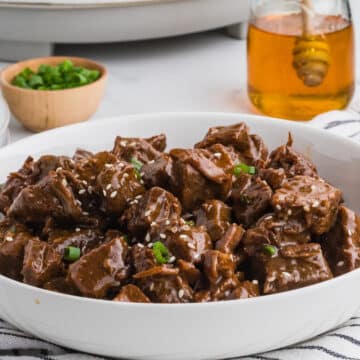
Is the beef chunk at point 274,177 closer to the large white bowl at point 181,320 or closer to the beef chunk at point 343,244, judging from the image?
the beef chunk at point 343,244

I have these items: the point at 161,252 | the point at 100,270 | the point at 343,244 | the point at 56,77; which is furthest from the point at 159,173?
the point at 56,77

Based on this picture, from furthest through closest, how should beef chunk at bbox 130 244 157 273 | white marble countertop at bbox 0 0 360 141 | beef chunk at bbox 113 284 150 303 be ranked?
white marble countertop at bbox 0 0 360 141
beef chunk at bbox 130 244 157 273
beef chunk at bbox 113 284 150 303

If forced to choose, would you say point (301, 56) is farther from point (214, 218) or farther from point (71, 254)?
point (71, 254)

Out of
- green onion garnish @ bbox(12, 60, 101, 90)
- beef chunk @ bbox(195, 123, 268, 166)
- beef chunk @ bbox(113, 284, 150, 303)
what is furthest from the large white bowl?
green onion garnish @ bbox(12, 60, 101, 90)

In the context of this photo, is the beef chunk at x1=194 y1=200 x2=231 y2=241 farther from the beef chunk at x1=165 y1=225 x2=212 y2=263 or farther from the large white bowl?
the large white bowl

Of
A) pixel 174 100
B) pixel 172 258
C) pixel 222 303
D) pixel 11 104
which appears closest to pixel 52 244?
pixel 172 258
